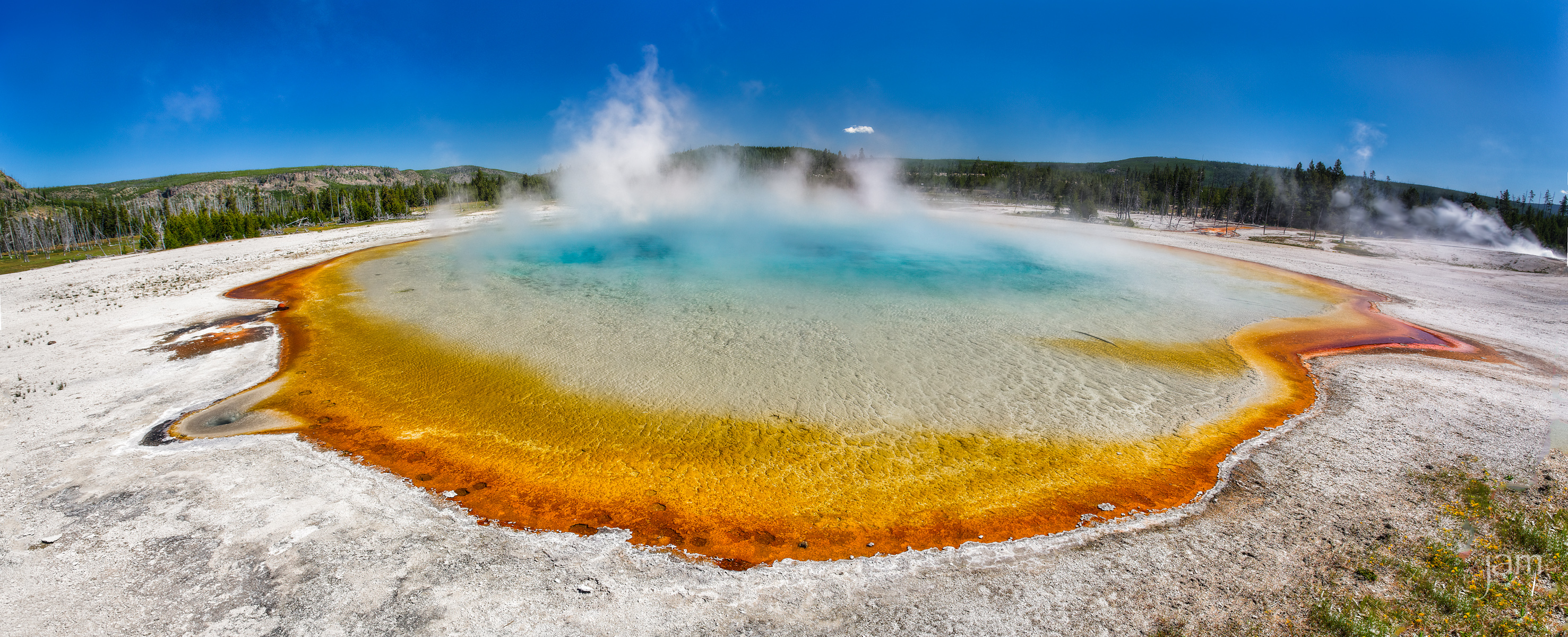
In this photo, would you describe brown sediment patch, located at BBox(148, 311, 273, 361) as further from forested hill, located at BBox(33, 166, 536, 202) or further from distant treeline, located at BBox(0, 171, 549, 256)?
forested hill, located at BBox(33, 166, 536, 202)

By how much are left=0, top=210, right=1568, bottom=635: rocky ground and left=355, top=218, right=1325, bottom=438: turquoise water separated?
2.03 m

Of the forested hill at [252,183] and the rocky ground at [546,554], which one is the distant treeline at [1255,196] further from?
the forested hill at [252,183]

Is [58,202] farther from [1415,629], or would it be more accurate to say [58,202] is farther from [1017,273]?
[1415,629]

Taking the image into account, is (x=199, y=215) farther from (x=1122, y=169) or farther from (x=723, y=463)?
(x=1122, y=169)

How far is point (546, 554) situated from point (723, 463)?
7.20 feet

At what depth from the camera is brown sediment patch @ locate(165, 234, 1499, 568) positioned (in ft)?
17.2

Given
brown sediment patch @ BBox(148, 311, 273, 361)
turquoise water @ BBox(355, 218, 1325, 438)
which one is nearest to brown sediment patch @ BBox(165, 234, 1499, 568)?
turquoise water @ BBox(355, 218, 1325, 438)

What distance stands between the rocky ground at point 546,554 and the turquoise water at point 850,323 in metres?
2.03

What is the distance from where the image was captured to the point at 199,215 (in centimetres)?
4147

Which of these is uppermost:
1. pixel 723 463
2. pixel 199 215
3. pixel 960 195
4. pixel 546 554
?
pixel 960 195

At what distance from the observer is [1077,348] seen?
1052 centimetres

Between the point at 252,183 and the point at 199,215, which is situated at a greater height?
the point at 252,183

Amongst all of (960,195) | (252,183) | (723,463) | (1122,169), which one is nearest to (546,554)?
(723,463)

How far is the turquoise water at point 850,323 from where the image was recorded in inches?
318
